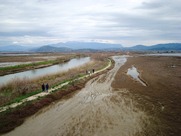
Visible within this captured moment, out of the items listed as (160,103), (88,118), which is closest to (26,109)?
(88,118)

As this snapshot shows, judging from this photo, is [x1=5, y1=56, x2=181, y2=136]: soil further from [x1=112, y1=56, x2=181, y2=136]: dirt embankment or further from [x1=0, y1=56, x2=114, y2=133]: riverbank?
[x1=0, y1=56, x2=114, y2=133]: riverbank

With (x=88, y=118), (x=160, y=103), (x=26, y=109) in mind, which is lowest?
(x=88, y=118)

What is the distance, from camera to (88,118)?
1711 centimetres

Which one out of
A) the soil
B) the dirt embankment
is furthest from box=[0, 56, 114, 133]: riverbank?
the dirt embankment

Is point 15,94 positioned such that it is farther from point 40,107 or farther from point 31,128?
point 31,128

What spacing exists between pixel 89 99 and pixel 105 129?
875cm

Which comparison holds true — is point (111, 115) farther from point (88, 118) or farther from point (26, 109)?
point (26, 109)

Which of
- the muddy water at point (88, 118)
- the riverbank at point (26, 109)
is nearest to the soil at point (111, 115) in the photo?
the muddy water at point (88, 118)

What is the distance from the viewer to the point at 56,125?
15477 millimetres

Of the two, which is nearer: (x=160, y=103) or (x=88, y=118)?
(x=88, y=118)

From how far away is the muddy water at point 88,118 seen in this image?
1430 centimetres

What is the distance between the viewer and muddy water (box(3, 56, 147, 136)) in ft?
46.9

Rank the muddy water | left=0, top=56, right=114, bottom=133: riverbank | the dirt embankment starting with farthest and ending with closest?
left=0, top=56, right=114, bottom=133: riverbank
the dirt embankment
the muddy water

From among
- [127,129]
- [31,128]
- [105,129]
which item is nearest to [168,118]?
[127,129]
